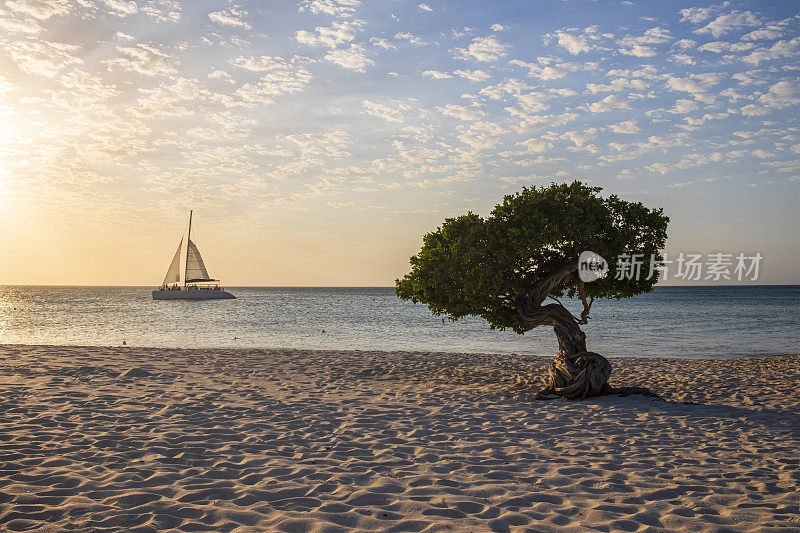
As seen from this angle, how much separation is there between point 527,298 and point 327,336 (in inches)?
943

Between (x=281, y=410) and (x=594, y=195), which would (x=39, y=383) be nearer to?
(x=281, y=410)

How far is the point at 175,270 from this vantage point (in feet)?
293

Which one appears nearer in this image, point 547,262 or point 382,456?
point 382,456

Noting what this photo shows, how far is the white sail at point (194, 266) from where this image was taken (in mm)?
86375

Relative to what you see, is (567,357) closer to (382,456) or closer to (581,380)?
(581,380)

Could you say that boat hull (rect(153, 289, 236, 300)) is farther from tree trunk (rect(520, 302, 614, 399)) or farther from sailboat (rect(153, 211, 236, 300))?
tree trunk (rect(520, 302, 614, 399))

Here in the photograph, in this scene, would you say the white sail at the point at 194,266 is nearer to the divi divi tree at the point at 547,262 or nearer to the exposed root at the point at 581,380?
the divi divi tree at the point at 547,262

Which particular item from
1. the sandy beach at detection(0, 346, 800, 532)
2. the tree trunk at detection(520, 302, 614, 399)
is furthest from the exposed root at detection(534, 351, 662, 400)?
the sandy beach at detection(0, 346, 800, 532)

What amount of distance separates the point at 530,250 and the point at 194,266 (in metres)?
83.3

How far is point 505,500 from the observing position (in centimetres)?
590

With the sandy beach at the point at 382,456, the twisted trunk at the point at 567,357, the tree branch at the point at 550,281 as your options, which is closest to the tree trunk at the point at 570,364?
the twisted trunk at the point at 567,357

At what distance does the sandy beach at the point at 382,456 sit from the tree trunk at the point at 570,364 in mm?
568

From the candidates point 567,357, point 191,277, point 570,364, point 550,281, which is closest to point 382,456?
point 570,364

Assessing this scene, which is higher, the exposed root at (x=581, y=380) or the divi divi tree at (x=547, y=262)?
the divi divi tree at (x=547, y=262)
